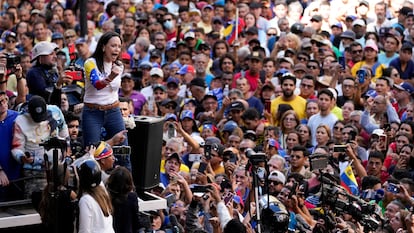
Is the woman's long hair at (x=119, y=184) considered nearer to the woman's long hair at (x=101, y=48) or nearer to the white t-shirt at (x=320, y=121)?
the woman's long hair at (x=101, y=48)

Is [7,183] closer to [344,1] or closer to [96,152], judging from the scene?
[96,152]

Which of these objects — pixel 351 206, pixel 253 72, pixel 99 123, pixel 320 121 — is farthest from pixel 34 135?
pixel 253 72

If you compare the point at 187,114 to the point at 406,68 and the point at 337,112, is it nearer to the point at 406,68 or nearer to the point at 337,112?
the point at 337,112

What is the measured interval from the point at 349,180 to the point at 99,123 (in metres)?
3.28

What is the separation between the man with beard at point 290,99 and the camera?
606 inches

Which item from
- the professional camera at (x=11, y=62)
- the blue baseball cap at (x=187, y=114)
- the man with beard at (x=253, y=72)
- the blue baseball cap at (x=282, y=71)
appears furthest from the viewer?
the man with beard at (x=253, y=72)

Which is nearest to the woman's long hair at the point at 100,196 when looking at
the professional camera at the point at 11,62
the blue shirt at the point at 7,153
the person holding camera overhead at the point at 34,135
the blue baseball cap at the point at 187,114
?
the person holding camera overhead at the point at 34,135

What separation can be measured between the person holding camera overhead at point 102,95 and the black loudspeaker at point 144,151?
0.76 feet

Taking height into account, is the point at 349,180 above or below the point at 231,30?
below

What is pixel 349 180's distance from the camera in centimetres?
1269

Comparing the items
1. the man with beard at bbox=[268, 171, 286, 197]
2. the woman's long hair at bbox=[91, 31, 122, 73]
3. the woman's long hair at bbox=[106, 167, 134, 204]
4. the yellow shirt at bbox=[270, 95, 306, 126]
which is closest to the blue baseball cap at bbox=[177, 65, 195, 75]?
the yellow shirt at bbox=[270, 95, 306, 126]

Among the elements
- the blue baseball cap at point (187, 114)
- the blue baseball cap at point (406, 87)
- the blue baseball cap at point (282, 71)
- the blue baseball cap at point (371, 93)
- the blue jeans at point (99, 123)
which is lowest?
the blue baseball cap at point (187, 114)

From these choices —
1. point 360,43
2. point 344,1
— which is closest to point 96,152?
point 360,43

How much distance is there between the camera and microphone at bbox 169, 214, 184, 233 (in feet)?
35.8
